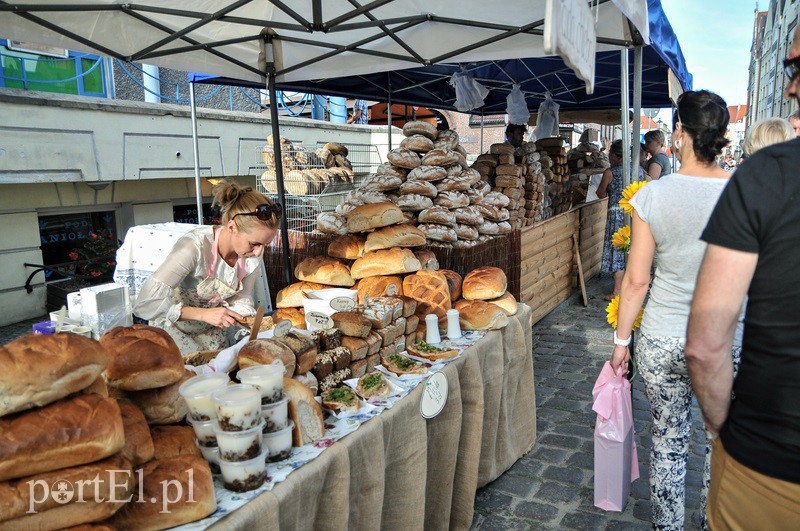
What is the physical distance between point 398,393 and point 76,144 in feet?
19.9

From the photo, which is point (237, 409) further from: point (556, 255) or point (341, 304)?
point (556, 255)

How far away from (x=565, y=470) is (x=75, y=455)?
3.08m

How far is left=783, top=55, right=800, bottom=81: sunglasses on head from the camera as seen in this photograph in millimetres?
1300

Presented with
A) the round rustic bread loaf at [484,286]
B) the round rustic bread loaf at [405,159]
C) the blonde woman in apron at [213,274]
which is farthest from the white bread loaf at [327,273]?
the round rustic bread loaf at [405,159]

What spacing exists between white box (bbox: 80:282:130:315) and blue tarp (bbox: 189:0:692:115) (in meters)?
2.60

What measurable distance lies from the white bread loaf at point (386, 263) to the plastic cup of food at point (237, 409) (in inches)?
87.3

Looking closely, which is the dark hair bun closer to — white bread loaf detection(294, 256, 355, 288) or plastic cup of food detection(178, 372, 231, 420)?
plastic cup of food detection(178, 372, 231, 420)

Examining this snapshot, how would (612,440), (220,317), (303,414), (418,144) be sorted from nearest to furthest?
(303,414) < (220,317) < (612,440) < (418,144)

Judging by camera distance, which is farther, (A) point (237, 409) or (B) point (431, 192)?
(B) point (431, 192)

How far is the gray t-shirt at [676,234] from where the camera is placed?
234cm

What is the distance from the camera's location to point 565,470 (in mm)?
3559

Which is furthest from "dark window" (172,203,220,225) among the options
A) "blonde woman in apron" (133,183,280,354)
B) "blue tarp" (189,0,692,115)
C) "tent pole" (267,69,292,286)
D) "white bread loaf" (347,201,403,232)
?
"blonde woman in apron" (133,183,280,354)

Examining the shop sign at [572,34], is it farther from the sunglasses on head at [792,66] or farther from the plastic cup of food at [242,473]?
the plastic cup of food at [242,473]

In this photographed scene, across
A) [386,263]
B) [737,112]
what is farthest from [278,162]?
[737,112]
